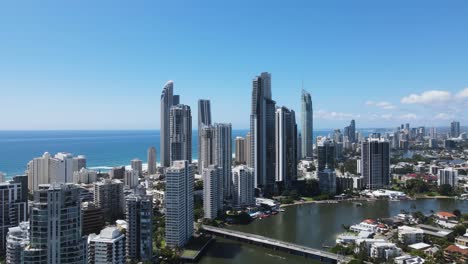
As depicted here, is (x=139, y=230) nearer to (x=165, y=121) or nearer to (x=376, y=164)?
(x=376, y=164)

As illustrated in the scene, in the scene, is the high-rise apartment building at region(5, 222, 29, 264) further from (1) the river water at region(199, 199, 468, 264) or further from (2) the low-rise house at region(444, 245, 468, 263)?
(2) the low-rise house at region(444, 245, 468, 263)

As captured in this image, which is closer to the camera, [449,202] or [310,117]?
[449,202]

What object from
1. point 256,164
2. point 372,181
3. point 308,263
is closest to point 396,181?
point 372,181

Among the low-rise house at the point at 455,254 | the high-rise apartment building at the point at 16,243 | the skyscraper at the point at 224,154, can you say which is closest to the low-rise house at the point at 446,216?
the low-rise house at the point at 455,254

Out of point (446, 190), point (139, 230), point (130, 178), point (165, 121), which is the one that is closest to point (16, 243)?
point (139, 230)

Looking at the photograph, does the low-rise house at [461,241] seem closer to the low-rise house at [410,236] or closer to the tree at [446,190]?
the low-rise house at [410,236]

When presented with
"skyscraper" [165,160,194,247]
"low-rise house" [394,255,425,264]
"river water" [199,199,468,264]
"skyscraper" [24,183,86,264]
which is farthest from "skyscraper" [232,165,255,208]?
"skyscraper" [24,183,86,264]

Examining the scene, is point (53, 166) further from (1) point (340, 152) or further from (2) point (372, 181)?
(1) point (340, 152)
